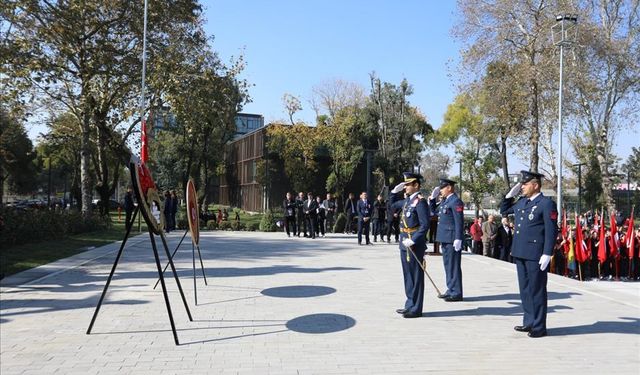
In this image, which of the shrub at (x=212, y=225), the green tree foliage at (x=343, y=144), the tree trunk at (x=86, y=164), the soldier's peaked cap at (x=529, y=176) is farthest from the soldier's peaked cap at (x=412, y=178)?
the green tree foliage at (x=343, y=144)

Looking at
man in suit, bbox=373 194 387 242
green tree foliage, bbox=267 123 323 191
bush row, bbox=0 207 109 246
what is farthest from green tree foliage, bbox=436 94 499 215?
bush row, bbox=0 207 109 246

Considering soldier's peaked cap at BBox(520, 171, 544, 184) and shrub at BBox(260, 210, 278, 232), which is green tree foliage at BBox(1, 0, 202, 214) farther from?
soldier's peaked cap at BBox(520, 171, 544, 184)

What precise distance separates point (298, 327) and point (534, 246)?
122 inches

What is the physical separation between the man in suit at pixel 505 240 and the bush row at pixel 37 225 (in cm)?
1413

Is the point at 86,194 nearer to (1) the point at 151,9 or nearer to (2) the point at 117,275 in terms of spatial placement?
(1) the point at 151,9

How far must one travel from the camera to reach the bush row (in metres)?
15.3

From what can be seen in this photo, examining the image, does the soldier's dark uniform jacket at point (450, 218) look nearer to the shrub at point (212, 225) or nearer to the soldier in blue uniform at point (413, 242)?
the soldier in blue uniform at point (413, 242)

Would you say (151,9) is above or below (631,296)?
above

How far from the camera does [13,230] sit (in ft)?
50.6

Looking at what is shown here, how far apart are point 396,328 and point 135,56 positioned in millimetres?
19690

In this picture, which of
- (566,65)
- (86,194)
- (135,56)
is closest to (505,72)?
(566,65)

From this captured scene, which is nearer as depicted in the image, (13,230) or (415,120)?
(13,230)

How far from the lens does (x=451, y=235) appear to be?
8.98 meters

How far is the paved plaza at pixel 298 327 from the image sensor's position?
5242 mm
